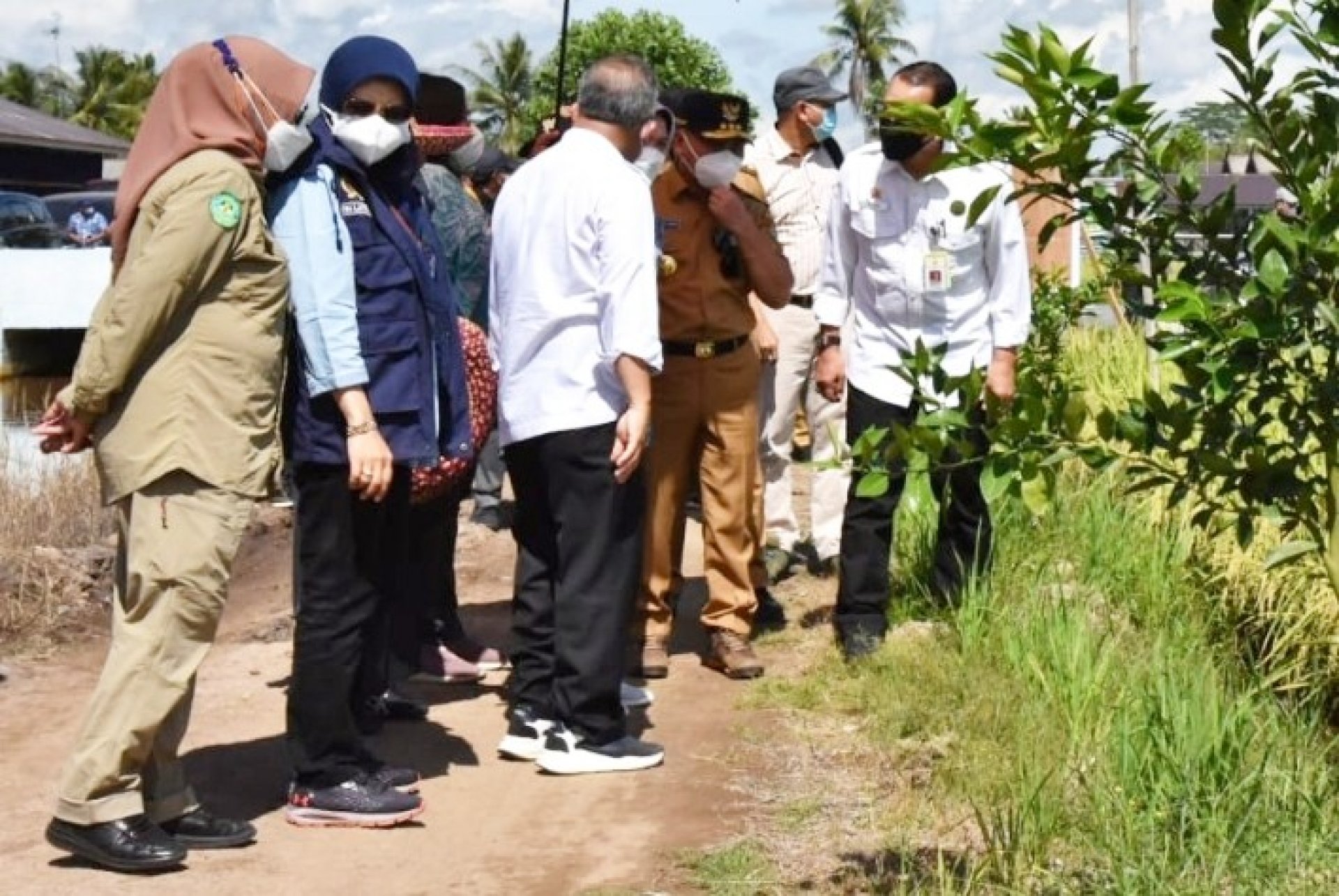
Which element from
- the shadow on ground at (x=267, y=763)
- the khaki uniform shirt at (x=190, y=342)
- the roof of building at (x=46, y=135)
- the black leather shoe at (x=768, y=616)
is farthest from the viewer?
the roof of building at (x=46, y=135)

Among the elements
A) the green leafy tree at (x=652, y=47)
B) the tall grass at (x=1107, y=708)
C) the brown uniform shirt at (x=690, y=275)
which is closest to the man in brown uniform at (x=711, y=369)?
the brown uniform shirt at (x=690, y=275)

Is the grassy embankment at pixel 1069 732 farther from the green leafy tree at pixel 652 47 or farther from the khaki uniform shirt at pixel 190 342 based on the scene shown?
the green leafy tree at pixel 652 47

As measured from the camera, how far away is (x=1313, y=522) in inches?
170

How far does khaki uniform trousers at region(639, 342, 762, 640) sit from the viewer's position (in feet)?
24.1

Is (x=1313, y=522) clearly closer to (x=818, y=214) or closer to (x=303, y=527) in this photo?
(x=303, y=527)

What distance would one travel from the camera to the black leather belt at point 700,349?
7.30 m

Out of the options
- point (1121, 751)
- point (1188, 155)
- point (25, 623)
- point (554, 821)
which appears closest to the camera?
point (1188, 155)

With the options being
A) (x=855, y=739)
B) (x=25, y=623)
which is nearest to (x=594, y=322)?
(x=855, y=739)

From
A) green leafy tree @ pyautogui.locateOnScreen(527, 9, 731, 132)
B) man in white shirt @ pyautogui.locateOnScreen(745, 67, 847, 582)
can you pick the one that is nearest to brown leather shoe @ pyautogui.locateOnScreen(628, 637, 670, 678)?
man in white shirt @ pyautogui.locateOnScreen(745, 67, 847, 582)

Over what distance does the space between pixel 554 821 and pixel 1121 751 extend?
1.52m

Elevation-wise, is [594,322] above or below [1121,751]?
above

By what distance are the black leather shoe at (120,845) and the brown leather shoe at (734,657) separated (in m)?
2.59

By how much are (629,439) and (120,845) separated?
5.72ft

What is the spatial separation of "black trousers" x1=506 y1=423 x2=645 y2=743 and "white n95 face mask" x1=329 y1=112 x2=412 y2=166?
1.00 meters
